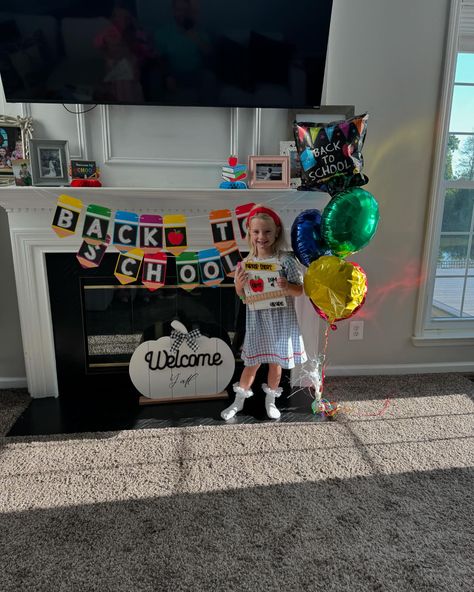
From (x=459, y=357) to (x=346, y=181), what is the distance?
1.56 m

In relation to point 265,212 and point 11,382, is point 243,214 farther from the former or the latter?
point 11,382

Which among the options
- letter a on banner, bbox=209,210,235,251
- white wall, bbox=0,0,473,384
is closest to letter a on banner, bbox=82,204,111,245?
white wall, bbox=0,0,473,384

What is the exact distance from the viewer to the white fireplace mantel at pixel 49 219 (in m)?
2.06

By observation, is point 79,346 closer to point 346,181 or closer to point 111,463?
point 111,463

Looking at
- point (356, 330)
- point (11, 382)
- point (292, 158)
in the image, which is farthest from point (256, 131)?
point (11, 382)

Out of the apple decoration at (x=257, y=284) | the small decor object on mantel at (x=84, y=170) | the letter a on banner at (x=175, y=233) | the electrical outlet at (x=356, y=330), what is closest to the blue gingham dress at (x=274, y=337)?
the apple decoration at (x=257, y=284)

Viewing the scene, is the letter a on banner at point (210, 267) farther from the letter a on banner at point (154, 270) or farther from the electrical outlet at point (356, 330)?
the electrical outlet at point (356, 330)

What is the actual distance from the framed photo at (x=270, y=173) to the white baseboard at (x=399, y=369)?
1.14 m

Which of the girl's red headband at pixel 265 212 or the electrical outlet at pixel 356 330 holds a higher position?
the girl's red headband at pixel 265 212

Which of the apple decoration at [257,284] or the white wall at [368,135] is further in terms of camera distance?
the white wall at [368,135]

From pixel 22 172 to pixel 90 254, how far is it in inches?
19.5

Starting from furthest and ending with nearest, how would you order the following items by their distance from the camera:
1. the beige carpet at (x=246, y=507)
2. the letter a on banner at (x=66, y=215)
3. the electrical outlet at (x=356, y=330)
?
the electrical outlet at (x=356, y=330) → the letter a on banner at (x=66, y=215) → the beige carpet at (x=246, y=507)

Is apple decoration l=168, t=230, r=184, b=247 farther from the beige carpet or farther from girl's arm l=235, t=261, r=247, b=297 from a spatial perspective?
the beige carpet

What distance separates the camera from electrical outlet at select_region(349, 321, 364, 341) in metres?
2.57
